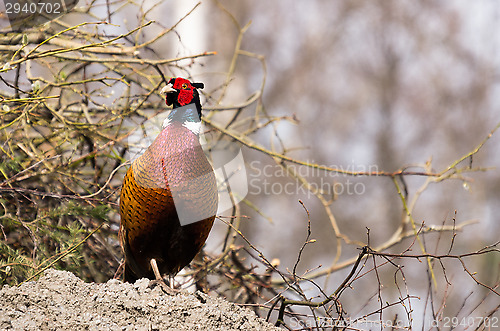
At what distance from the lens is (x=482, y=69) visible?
10969 millimetres

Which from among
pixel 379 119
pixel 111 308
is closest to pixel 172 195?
pixel 111 308

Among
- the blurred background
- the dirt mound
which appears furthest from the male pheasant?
the blurred background

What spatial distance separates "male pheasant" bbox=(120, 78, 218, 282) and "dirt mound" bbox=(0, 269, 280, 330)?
0.89ft

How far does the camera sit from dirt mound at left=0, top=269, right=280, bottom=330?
2.04m

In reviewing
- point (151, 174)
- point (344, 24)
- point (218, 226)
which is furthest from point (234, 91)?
point (151, 174)

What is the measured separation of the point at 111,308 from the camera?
2.14m

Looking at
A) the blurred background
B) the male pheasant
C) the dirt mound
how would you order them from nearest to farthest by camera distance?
the dirt mound
the male pheasant
the blurred background

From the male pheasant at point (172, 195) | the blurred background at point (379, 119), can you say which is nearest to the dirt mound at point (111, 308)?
the male pheasant at point (172, 195)

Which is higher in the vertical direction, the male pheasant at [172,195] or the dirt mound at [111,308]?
the male pheasant at [172,195]

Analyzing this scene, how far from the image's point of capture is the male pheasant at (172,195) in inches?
95.0

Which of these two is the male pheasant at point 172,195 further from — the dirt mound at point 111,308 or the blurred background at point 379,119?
the blurred background at point 379,119

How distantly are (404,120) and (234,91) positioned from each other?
4321 millimetres

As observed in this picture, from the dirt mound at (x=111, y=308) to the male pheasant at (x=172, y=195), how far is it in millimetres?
270

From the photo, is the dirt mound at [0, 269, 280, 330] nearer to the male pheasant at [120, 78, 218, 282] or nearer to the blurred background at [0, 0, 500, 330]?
the male pheasant at [120, 78, 218, 282]
